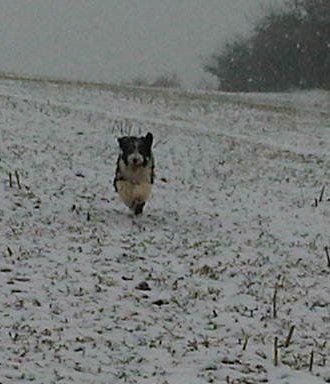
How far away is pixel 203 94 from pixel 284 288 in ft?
106

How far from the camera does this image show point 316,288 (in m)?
10.6

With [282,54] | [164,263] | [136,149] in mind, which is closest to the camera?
[164,263]

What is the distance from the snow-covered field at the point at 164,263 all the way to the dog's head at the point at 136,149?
1.04 m

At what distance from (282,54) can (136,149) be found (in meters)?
47.9

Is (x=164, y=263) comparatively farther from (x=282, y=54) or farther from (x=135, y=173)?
(x=282, y=54)

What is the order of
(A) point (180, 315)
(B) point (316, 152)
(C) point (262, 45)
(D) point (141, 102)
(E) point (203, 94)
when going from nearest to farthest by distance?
1. (A) point (180, 315)
2. (B) point (316, 152)
3. (D) point (141, 102)
4. (E) point (203, 94)
5. (C) point (262, 45)

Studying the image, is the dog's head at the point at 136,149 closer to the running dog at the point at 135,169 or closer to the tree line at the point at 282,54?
the running dog at the point at 135,169

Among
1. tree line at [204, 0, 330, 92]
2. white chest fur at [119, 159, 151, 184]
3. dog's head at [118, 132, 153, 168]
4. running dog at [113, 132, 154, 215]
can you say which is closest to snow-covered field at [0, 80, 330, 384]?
running dog at [113, 132, 154, 215]

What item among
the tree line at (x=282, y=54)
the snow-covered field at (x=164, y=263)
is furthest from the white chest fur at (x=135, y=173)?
the tree line at (x=282, y=54)

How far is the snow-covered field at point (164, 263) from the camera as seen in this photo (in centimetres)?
766

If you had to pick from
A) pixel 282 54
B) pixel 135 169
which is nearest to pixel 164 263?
pixel 135 169

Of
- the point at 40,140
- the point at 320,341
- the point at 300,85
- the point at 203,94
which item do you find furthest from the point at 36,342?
the point at 300,85

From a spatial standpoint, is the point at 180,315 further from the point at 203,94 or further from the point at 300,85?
the point at 300,85

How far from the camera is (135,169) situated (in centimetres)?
1352
